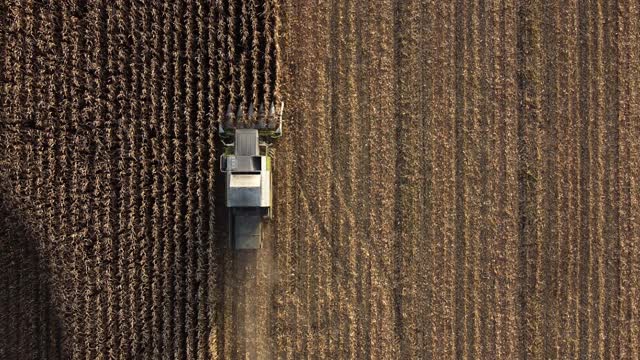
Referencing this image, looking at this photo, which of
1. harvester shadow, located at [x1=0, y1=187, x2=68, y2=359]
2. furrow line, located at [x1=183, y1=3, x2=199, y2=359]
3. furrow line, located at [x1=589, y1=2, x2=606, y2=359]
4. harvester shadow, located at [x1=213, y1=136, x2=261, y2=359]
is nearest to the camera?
harvester shadow, located at [x1=0, y1=187, x2=68, y2=359]

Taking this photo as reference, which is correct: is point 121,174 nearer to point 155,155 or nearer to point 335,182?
point 155,155

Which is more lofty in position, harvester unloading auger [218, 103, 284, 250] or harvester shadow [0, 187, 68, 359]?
harvester unloading auger [218, 103, 284, 250]

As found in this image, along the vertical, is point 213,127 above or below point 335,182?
above

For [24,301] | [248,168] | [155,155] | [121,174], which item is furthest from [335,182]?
[24,301]

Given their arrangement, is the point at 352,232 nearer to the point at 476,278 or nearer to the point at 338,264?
the point at 338,264

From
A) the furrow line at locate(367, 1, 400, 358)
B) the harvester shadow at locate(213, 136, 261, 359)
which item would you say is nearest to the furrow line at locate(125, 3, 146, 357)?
the harvester shadow at locate(213, 136, 261, 359)

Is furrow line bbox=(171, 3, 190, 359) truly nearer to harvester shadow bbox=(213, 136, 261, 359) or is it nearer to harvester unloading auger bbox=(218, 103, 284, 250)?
harvester shadow bbox=(213, 136, 261, 359)

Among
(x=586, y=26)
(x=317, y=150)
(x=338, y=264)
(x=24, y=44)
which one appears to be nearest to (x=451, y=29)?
(x=586, y=26)

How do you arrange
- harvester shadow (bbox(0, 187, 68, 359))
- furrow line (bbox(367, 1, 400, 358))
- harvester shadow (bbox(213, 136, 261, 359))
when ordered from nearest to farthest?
harvester shadow (bbox(0, 187, 68, 359)), harvester shadow (bbox(213, 136, 261, 359)), furrow line (bbox(367, 1, 400, 358))
